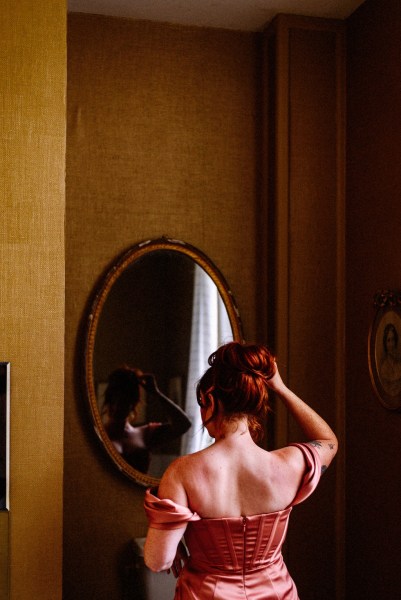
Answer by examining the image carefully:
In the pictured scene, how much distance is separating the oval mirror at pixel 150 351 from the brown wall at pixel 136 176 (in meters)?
0.08

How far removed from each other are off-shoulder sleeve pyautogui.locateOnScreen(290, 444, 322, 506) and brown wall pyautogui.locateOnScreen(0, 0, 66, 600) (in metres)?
0.87

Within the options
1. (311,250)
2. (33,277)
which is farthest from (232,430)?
(311,250)

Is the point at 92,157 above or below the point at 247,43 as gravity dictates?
below

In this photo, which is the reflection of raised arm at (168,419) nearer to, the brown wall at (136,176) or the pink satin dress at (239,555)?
the brown wall at (136,176)

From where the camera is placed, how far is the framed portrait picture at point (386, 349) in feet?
8.86

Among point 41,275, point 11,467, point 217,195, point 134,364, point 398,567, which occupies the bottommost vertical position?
point 398,567

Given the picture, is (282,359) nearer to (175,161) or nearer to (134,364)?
(134,364)

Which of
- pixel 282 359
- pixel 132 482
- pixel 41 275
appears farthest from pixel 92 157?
pixel 132 482

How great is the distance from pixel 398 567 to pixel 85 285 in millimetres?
1685

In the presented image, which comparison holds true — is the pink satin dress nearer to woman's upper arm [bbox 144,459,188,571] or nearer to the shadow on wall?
woman's upper arm [bbox 144,459,188,571]

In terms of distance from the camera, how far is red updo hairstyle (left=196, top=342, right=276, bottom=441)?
1.87m

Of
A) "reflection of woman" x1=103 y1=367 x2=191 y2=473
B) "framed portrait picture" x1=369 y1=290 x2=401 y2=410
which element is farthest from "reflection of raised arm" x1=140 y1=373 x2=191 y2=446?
"framed portrait picture" x1=369 y1=290 x2=401 y2=410

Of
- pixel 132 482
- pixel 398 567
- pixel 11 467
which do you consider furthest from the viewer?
pixel 132 482

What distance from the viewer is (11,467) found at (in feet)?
7.79
